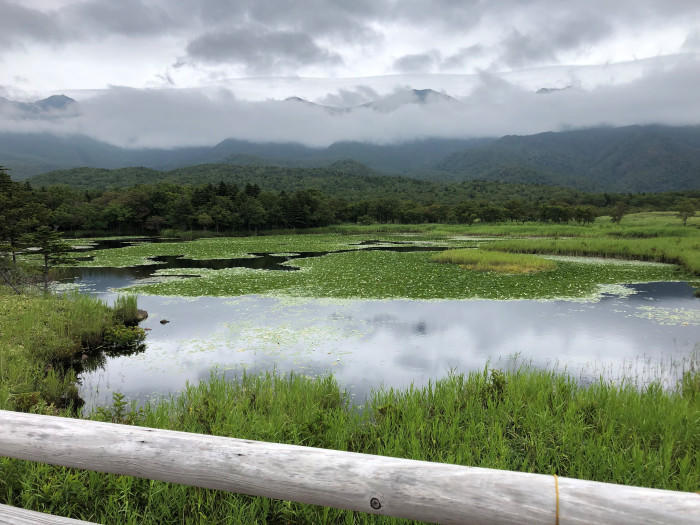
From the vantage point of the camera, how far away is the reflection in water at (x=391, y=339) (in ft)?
33.6

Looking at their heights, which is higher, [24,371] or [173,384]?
[24,371]

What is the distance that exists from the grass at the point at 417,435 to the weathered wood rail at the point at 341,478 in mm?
1501

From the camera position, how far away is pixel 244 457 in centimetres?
274

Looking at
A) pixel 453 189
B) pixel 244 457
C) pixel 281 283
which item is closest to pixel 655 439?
pixel 244 457

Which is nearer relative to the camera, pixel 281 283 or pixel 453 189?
pixel 281 283

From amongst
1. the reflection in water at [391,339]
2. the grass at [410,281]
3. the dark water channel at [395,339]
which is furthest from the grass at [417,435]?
the grass at [410,281]

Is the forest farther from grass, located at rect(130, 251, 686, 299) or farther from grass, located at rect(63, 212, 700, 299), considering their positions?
grass, located at rect(130, 251, 686, 299)

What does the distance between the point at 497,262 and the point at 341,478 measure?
28875mm

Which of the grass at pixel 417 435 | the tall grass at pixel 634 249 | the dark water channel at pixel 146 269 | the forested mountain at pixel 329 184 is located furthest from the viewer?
the forested mountain at pixel 329 184

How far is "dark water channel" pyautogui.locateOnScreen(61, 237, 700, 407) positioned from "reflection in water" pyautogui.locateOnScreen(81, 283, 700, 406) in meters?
0.04

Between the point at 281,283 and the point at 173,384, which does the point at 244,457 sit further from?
the point at 281,283

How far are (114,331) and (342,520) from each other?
11.4 metres

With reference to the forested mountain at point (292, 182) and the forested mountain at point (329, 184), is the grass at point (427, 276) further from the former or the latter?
the forested mountain at point (292, 182)

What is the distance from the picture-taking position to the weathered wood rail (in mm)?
2139
